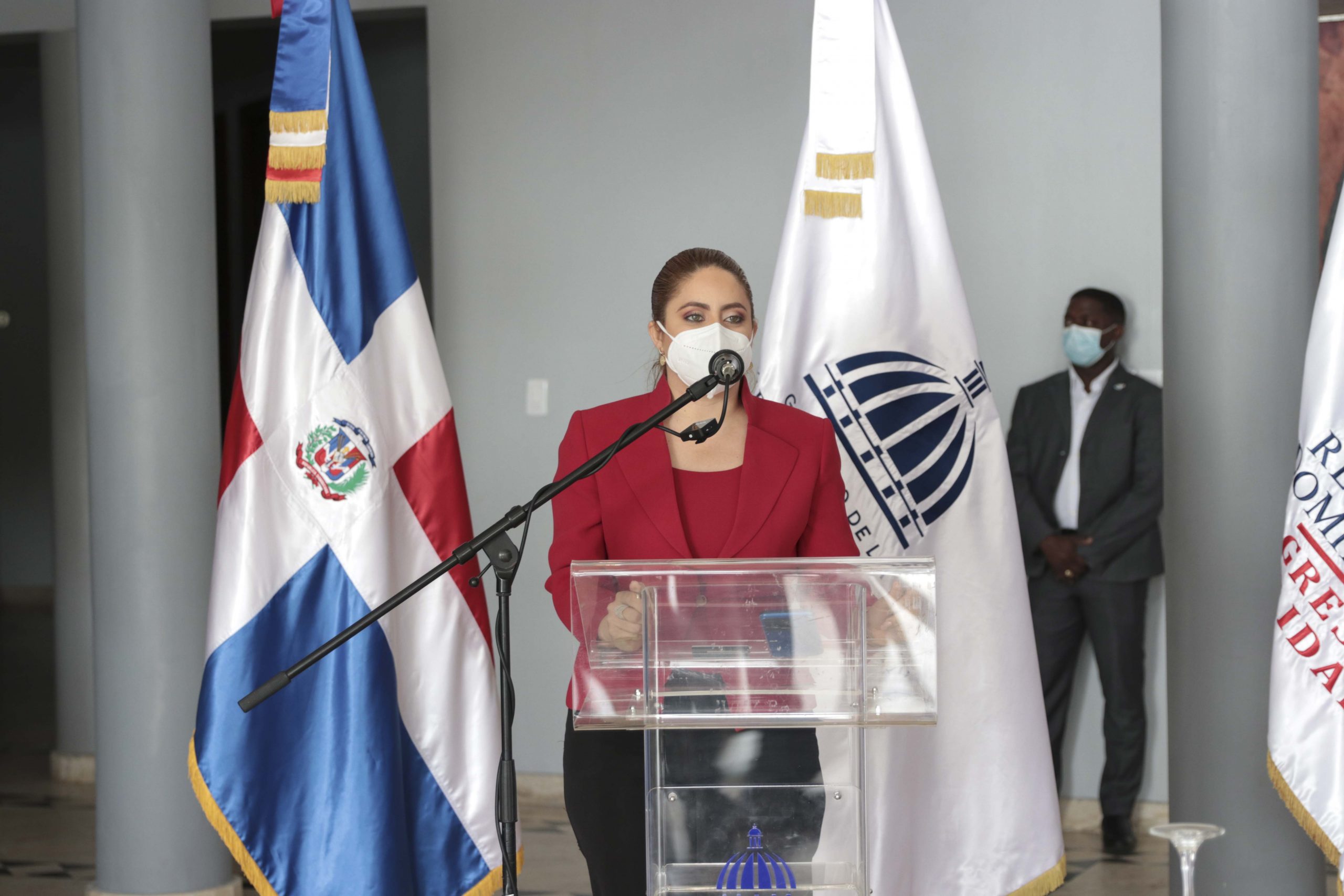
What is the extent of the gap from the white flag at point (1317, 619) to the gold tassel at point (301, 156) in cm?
206

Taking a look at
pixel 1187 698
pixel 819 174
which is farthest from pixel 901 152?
pixel 1187 698

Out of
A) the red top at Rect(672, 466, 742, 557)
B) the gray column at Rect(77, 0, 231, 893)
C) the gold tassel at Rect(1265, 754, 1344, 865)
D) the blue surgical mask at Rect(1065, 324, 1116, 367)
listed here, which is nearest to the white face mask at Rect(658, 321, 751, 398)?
the red top at Rect(672, 466, 742, 557)

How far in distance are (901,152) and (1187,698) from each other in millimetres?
1320

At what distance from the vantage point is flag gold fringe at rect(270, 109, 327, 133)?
121 inches

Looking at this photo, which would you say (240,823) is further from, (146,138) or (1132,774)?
(1132,774)

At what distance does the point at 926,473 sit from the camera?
310cm

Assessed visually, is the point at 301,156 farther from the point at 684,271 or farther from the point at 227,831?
the point at 227,831

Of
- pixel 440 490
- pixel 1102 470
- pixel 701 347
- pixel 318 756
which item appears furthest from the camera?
pixel 1102 470

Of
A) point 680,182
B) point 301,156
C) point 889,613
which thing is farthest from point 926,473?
point 680,182

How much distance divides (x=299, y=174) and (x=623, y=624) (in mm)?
1728

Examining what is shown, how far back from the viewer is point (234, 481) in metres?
3.10

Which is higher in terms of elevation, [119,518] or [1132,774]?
[119,518]

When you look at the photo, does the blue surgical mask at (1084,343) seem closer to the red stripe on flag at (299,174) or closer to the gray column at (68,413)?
the red stripe on flag at (299,174)

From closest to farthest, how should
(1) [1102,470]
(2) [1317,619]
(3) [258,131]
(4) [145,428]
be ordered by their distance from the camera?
(2) [1317,619] < (4) [145,428] < (1) [1102,470] < (3) [258,131]
